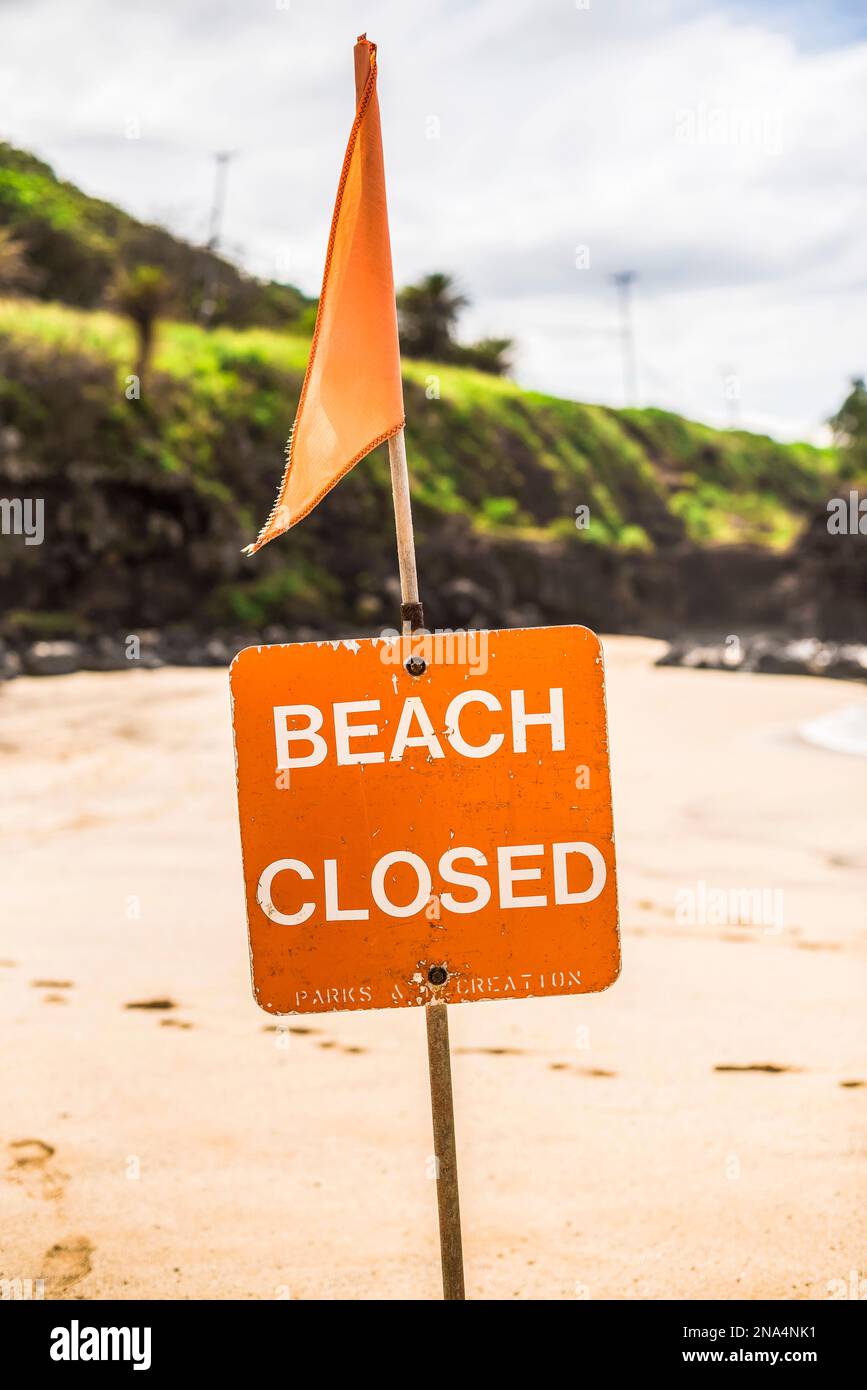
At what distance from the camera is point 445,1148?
231 cm

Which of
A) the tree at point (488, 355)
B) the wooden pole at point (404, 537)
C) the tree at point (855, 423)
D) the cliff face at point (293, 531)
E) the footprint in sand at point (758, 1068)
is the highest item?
the tree at point (488, 355)

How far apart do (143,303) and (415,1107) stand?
24921 mm

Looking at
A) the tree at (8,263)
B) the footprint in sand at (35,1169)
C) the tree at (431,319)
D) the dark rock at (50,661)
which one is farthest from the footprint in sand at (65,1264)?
the tree at (431,319)

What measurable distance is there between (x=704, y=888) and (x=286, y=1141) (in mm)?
3399

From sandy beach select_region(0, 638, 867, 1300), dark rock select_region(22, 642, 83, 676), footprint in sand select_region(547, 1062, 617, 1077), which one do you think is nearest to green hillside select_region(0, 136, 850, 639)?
dark rock select_region(22, 642, 83, 676)

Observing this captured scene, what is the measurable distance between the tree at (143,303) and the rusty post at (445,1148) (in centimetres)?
2539

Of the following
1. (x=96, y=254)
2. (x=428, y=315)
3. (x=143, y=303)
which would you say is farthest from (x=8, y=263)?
(x=428, y=315)

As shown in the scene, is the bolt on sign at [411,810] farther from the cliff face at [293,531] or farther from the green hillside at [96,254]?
the green hillside at [96,254]

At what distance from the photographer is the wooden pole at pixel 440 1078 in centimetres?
228

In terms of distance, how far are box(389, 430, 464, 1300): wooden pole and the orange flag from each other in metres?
0.09

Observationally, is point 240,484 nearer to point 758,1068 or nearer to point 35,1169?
point 758,1068

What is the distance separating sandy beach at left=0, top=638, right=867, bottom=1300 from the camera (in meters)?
2.78

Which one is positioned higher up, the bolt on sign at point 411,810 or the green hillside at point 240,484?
the green hillside at point 240,484

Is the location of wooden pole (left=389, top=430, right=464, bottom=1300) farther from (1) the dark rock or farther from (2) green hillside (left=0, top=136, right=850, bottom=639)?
(2) green hillside (left=0, top=136, right=850, bottom=639)
